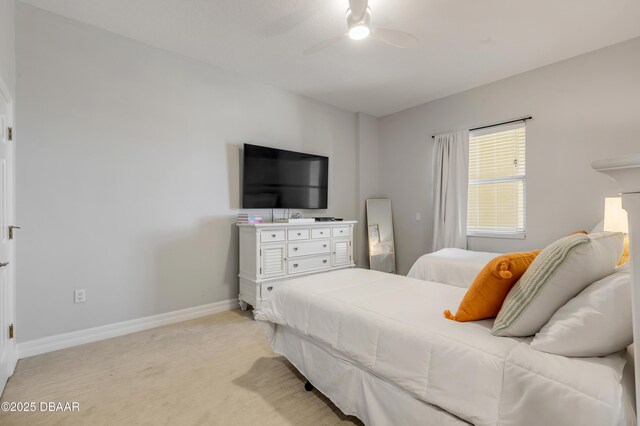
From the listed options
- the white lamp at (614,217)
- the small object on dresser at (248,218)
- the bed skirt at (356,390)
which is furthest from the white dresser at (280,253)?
the white lamp at (614,217)

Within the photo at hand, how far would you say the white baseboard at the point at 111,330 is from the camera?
242 centimetres

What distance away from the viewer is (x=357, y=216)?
192 inches

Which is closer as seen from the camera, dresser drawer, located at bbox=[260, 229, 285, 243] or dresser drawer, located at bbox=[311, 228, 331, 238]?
dresser drawer, located at bbox=[260, 229, 285, 243]

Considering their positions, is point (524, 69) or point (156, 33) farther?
point (524, 69)

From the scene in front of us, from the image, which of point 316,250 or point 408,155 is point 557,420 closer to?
point 316,250

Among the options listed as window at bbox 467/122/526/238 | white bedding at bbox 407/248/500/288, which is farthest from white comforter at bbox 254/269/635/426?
window at bbox 467/122/526/238

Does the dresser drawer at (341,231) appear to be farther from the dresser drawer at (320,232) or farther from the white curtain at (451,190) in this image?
the white curtain at (451,190)

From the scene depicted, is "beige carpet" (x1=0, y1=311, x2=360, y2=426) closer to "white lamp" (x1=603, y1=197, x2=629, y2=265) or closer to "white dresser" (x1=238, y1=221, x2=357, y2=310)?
"white dresser" (x1=238, y1=221, x2=357, y2=310)

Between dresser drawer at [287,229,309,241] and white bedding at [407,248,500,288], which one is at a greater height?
dresser drawer at [287,229,309,241]

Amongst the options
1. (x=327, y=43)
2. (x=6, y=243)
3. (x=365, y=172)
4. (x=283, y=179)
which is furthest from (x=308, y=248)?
(x=6, y=243)

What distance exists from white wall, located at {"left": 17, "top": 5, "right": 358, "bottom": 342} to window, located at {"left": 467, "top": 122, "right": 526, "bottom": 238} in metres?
2.84

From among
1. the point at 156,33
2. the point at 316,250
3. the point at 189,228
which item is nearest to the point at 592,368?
the point at 316,250

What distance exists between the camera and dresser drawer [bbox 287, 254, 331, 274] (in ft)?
11.5

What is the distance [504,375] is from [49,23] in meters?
3.85
